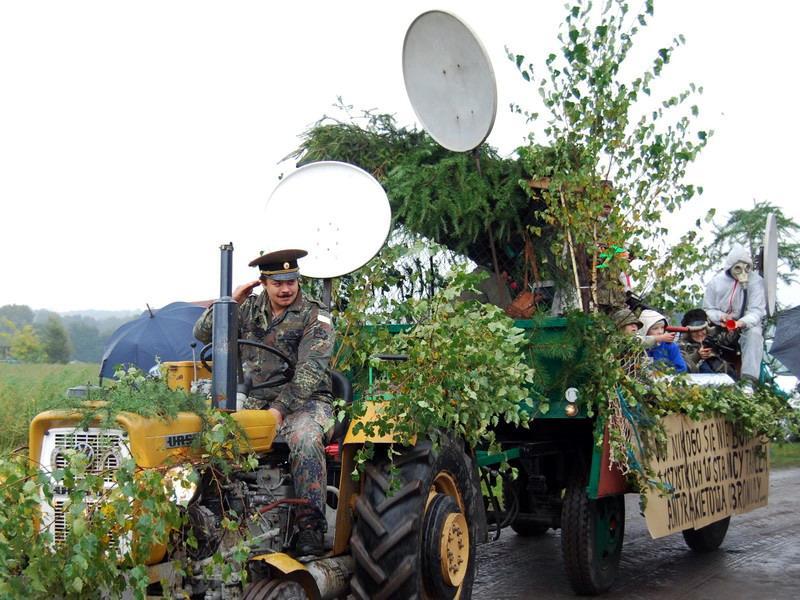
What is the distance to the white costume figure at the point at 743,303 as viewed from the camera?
383 inches

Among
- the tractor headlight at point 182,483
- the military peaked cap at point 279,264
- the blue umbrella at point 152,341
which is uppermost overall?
the blue umbrella at point 152,341

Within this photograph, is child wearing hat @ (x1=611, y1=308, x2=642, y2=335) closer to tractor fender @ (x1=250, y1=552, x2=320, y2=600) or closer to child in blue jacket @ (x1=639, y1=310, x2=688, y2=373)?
child in blue jacket @ (x1=639, y1=310, x2=688, y2=373)

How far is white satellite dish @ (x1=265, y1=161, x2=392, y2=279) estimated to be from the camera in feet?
23.7

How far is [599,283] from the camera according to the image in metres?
7.91

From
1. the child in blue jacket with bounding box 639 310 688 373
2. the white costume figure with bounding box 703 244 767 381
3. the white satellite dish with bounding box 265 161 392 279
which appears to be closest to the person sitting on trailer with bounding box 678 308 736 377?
the white costume figure with bounding box 703 244 767 381

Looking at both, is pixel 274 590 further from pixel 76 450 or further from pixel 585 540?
pixel 585 540

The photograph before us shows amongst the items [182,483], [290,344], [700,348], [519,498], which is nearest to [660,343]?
[700,348]

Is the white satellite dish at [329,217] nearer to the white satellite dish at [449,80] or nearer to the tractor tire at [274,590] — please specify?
the white satellite dish at [449,80]

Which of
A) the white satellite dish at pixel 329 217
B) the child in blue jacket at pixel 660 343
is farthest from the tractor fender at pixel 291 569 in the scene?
the child in blue jacket at pixel 660 343

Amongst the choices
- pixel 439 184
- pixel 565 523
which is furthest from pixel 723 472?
pixel 439 184

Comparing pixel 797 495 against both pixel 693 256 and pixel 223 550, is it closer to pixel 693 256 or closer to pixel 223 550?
pixel 693 256

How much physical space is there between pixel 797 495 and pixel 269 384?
353 inches

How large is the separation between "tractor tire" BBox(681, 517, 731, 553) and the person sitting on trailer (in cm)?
143

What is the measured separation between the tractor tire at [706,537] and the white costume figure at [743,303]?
140 cm
